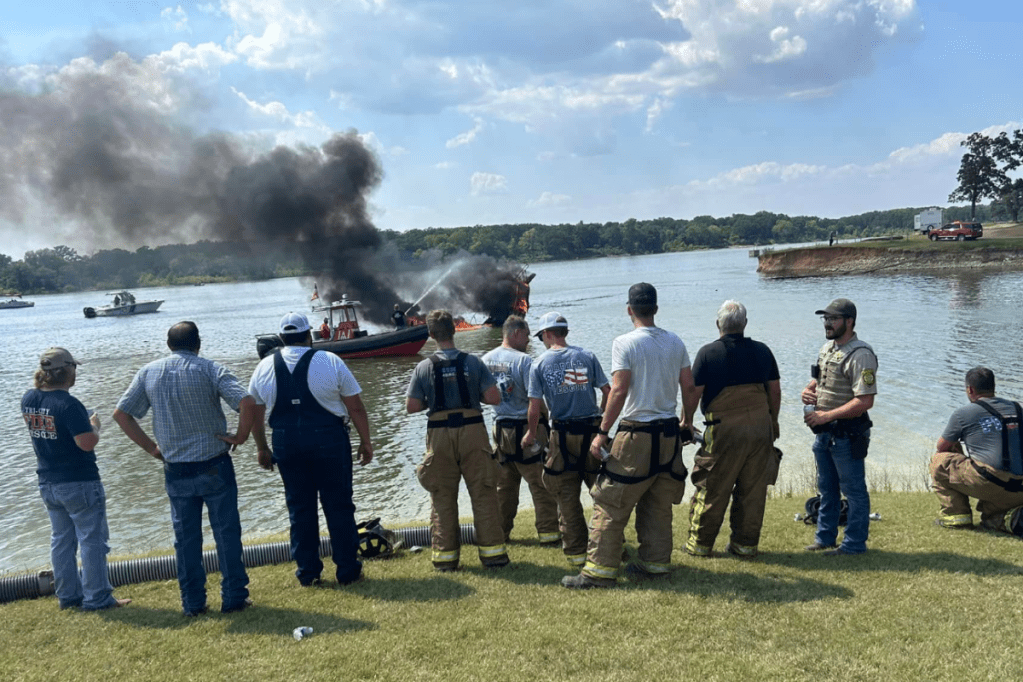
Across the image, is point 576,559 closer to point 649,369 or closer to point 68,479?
point 649,369

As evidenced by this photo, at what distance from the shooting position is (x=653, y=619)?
180 inches

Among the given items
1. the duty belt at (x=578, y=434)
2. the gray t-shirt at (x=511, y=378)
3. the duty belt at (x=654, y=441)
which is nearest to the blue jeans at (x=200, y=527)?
the gray t-shirt at (x=511, y=378)

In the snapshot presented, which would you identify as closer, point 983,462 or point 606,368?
point 983,462

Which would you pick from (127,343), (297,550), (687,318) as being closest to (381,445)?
(297,550)

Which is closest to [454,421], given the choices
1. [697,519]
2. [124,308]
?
[697,519]

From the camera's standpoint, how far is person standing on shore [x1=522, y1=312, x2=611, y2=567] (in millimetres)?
5762

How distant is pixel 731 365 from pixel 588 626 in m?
2.26

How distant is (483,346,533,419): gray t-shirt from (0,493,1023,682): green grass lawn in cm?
135

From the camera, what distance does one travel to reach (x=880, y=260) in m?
68.8

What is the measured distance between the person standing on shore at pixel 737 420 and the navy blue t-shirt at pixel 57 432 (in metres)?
4.62

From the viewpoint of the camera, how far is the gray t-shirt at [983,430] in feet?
20.5

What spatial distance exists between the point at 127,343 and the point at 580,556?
5486cm

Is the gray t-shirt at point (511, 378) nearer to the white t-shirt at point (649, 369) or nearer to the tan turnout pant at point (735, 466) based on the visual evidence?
the white t-shirt at point (649, 369)

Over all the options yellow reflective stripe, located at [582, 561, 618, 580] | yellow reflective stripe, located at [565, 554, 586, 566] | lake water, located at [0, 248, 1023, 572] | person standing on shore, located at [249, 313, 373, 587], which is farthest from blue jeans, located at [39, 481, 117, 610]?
lake water, located at [0, 248, 1023, 572]
